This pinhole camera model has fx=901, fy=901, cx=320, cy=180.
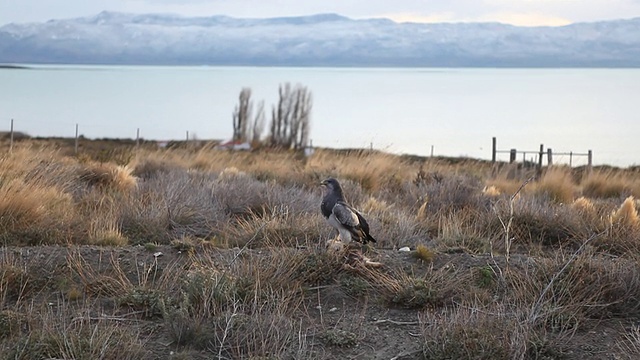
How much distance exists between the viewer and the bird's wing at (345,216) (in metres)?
7.54

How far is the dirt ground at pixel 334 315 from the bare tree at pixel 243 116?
51161 mm

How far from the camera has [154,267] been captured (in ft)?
24.2

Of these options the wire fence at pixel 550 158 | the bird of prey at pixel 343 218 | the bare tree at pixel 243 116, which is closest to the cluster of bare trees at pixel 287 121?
the bare tree at pixel 243 116

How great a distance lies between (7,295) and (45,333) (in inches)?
49.3

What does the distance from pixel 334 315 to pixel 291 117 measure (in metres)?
49.8

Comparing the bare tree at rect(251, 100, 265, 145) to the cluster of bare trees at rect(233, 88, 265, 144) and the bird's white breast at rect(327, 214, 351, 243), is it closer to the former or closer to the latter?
the cluster of bare trees at rect(233, 88, 265, 144)

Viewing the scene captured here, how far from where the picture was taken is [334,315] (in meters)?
6.57

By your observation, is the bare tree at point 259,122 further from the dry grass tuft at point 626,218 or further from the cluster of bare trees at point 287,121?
the dry grass tuft at point 626,218

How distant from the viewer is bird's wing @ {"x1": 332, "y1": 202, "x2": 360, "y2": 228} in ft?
24.7

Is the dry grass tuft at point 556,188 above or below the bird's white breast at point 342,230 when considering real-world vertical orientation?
below

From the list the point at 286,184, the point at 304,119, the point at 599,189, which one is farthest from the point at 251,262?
the point at 304,119

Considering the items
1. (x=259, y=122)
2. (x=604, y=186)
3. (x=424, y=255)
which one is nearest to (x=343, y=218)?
(x=424, y=255)

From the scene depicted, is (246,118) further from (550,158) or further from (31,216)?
(31,216)

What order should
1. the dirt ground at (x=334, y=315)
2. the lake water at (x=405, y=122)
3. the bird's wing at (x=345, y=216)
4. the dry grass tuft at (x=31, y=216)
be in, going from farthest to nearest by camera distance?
1. the lake water at (x=405, y=122)
2. the dry grass tuft at (x=31, y=216)
3. the bird's wing at (x=345, y=216)
4. the dirt ground at (x=334, y=315)
